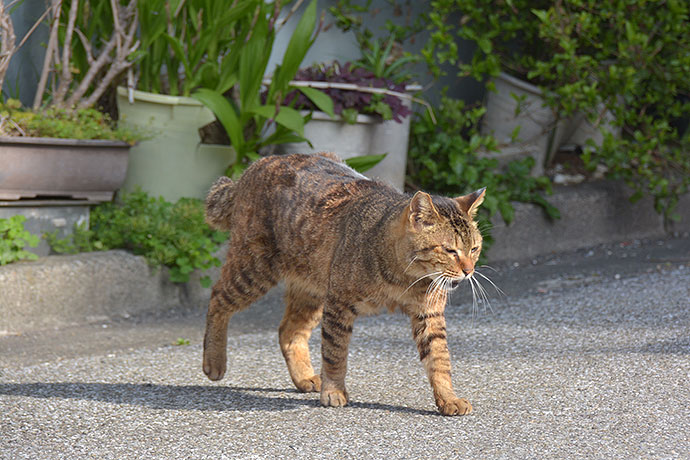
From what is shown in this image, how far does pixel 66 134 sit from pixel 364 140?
79.7 inches

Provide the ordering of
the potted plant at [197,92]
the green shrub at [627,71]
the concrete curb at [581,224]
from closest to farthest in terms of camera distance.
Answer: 1. the potted plant at [197,92]
2. the green shrub at [627,71]
3. the concrete curb at [581,224]

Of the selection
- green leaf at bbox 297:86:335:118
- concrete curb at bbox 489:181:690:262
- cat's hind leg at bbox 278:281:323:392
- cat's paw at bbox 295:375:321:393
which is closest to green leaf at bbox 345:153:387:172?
green leaf at bbox 297:86:335:118

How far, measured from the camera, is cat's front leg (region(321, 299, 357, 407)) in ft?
10.8

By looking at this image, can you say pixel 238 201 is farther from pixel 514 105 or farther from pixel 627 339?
pixel 514 105

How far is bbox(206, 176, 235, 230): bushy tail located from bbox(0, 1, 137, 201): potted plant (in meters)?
1.30

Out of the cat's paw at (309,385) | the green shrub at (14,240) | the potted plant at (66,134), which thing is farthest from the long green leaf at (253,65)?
the cat's paw at (309,385)

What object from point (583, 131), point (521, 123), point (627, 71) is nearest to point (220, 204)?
point (627, 71)

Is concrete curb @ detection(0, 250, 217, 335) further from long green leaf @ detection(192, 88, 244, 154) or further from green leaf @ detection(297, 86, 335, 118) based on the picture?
green leaf @ detection(297, 86, 335, 118)

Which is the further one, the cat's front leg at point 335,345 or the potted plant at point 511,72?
the potted plant at point 511,72

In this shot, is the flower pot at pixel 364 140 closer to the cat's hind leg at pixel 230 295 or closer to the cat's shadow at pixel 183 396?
the cat's hind leg at pixel 230 295

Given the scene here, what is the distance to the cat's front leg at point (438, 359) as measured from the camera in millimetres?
3279

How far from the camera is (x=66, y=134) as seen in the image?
16.3ft

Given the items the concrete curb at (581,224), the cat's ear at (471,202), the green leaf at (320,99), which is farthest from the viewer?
the concrete curb at (581,224)

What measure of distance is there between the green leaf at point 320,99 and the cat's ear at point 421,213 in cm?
250
